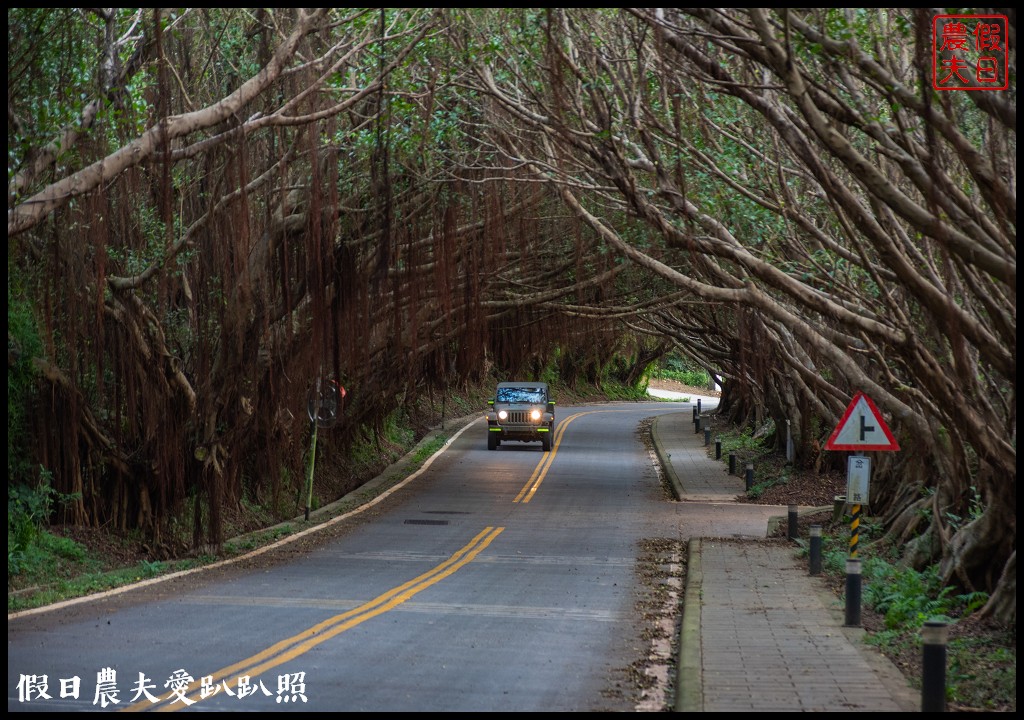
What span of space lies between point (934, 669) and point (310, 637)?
19.6 ft

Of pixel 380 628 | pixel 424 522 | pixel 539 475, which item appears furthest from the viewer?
pixel 539 475

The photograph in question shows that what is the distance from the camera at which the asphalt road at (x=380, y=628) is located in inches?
344

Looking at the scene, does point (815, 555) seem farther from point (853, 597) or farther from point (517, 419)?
point (517, 419)

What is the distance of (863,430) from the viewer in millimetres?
13922

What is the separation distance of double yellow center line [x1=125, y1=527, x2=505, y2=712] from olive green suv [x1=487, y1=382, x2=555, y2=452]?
24.3 m

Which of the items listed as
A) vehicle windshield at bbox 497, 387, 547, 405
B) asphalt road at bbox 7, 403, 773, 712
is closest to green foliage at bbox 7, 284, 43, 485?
asphalt road at bbox 7, 403, 773, 712

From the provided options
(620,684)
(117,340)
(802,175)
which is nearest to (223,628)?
(620,684)

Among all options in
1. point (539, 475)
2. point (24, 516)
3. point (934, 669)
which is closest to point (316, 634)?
point (934, 669)

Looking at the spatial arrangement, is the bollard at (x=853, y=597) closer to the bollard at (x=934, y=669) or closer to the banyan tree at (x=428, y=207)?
the banyan tree at (x=428, y=207)

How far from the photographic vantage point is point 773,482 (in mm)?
31062

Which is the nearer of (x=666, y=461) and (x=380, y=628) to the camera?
(x=380, y=628)

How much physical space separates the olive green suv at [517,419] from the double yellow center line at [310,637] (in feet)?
79.7

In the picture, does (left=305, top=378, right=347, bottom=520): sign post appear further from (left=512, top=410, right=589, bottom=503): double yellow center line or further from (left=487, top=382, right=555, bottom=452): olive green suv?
(left=487, top=382, right=555, bottom=452): olive green suv

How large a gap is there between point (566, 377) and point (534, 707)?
7080 centimetres
